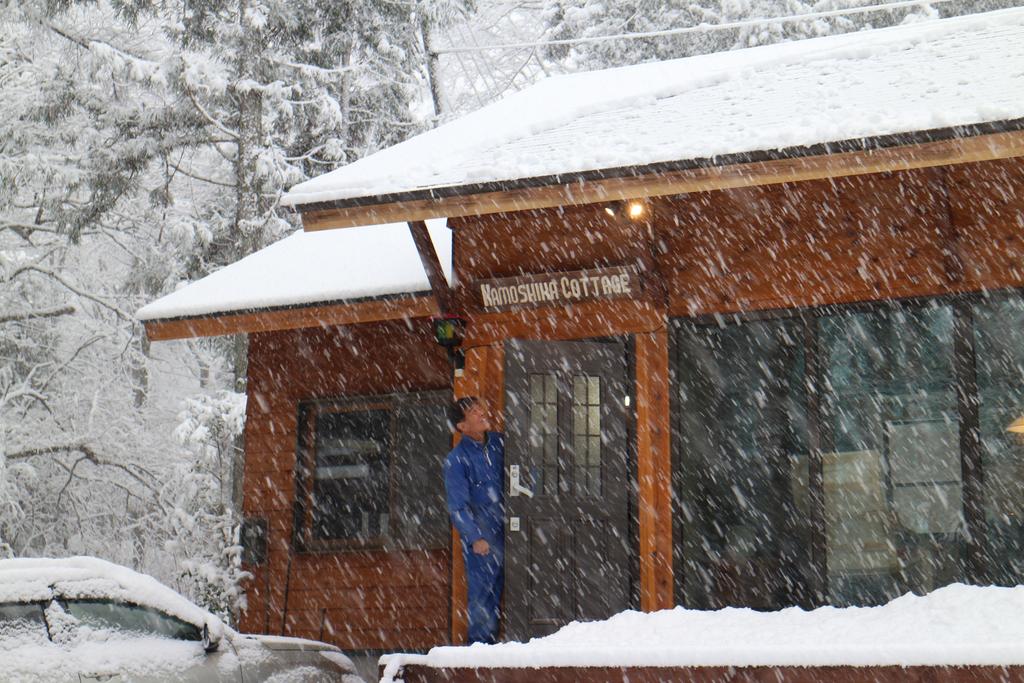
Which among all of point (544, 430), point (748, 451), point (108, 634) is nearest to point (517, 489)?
point (544, 430)

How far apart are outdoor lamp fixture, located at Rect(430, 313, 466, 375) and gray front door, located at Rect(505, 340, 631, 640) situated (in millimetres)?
549

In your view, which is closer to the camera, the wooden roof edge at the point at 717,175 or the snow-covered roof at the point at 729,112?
the wooden roof edge at the point at 717,175

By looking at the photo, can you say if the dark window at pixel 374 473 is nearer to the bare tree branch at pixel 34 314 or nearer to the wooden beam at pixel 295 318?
the wooden beam at pixel 295 318

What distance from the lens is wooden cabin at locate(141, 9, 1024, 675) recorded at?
7.80 metres

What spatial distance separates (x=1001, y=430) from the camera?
28.2ft

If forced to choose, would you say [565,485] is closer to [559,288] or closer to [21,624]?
[559,288]

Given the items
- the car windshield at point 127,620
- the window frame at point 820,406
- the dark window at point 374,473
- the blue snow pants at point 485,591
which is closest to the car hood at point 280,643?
the car windshield at point 127,620

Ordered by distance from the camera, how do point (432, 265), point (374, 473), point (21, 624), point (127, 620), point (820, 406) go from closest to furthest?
point (21, 624) → point (127, 620) → point (820, 406) → point (432, 265) → point (374, 473)

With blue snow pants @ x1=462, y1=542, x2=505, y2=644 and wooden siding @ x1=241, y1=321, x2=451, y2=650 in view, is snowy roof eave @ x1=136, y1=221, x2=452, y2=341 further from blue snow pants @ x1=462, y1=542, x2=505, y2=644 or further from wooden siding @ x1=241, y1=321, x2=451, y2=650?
blue snow pants @ x1=462, y1=542, x2=505, y2=644

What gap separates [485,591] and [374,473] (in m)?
2.53

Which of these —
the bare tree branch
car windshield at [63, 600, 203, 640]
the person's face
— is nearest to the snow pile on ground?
the person's face

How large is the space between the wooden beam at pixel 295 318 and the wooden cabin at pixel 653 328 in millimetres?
23

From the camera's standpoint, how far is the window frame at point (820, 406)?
25.8ft

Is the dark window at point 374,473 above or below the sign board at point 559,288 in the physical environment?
below
